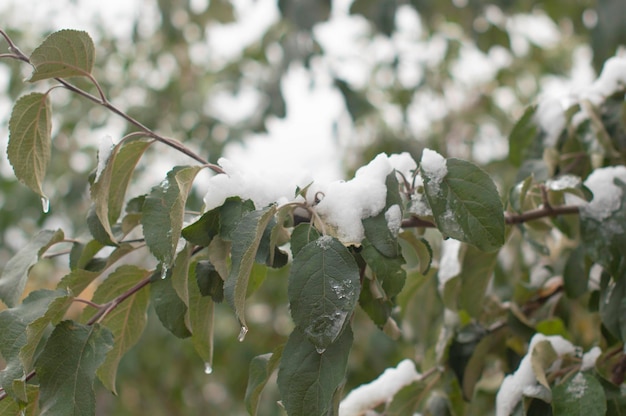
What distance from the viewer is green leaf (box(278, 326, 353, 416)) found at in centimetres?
51

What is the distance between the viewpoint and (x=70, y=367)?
1.77 feet

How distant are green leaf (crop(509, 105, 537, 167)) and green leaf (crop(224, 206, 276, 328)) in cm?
50

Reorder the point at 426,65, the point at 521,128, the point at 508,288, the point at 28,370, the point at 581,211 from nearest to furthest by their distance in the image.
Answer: the point at 28,370 < the point at 581,211 < the point at 521,128 < the point at 508,288 < the point at 426,65

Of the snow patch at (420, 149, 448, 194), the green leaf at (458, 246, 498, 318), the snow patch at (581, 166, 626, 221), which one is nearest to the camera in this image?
the snow patch at (420, 149, 448, 194)

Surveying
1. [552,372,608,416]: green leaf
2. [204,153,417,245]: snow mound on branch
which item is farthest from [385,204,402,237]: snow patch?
[552,372,608,416]: green leaf

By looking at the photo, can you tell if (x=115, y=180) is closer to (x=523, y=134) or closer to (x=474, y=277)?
(x=474, y=277)

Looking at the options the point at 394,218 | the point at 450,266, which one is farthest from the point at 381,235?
the point at 450,266

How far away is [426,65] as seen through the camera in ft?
10.4

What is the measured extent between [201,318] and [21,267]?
0.50 ft

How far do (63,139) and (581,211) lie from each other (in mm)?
2803

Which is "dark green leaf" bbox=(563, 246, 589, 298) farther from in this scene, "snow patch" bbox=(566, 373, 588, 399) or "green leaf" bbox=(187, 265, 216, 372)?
"green leaf" bbox=(187, 265, 216, 372)

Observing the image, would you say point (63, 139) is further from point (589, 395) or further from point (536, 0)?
point (589, 395)

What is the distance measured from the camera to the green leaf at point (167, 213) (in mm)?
530

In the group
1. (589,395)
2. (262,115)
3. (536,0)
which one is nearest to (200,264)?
(589,395)
